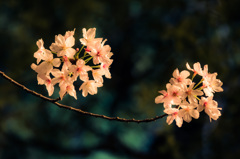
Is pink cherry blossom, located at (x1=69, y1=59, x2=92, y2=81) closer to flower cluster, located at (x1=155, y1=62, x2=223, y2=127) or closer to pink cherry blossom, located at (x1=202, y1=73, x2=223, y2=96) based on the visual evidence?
flower cluster, located at (x1=155, y1=62, x2=223, y2=127)

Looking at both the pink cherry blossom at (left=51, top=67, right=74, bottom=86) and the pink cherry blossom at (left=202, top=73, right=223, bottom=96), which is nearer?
the pink cherry blossom at (left=51, top=67, right=74, bottom=86)

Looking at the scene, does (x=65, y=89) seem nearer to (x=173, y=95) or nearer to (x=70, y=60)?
(x=70, y=60)

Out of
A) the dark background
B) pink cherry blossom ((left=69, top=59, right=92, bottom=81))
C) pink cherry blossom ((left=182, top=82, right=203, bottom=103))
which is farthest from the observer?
the dark background

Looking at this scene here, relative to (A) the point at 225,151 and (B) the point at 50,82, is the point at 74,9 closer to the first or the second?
(A) the point at 225,151

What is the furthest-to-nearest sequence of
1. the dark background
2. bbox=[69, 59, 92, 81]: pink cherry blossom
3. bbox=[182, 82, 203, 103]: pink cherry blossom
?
1. the dark background
2. bbox=[182, 82, 203, 103]: pink cherry blossom
3. bbox=[69, 59, 92, 81]: pink cherry blossom

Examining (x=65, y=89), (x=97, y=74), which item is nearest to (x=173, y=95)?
(x=97, y=74)

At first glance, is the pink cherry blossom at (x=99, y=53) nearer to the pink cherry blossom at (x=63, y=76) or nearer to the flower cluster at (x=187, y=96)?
the pink cherry blossom at (x=63, y=76)

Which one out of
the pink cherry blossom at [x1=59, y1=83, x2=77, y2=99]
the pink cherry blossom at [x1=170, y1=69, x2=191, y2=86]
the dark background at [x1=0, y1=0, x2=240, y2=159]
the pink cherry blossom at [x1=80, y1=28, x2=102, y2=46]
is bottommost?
the pink cherry blossom at [x1=59, y1=83, x2=77, y2=99]

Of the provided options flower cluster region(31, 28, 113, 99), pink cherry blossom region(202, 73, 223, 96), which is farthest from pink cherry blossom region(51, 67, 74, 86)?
pink cherry blossom region(202, 73, 223, 96)
